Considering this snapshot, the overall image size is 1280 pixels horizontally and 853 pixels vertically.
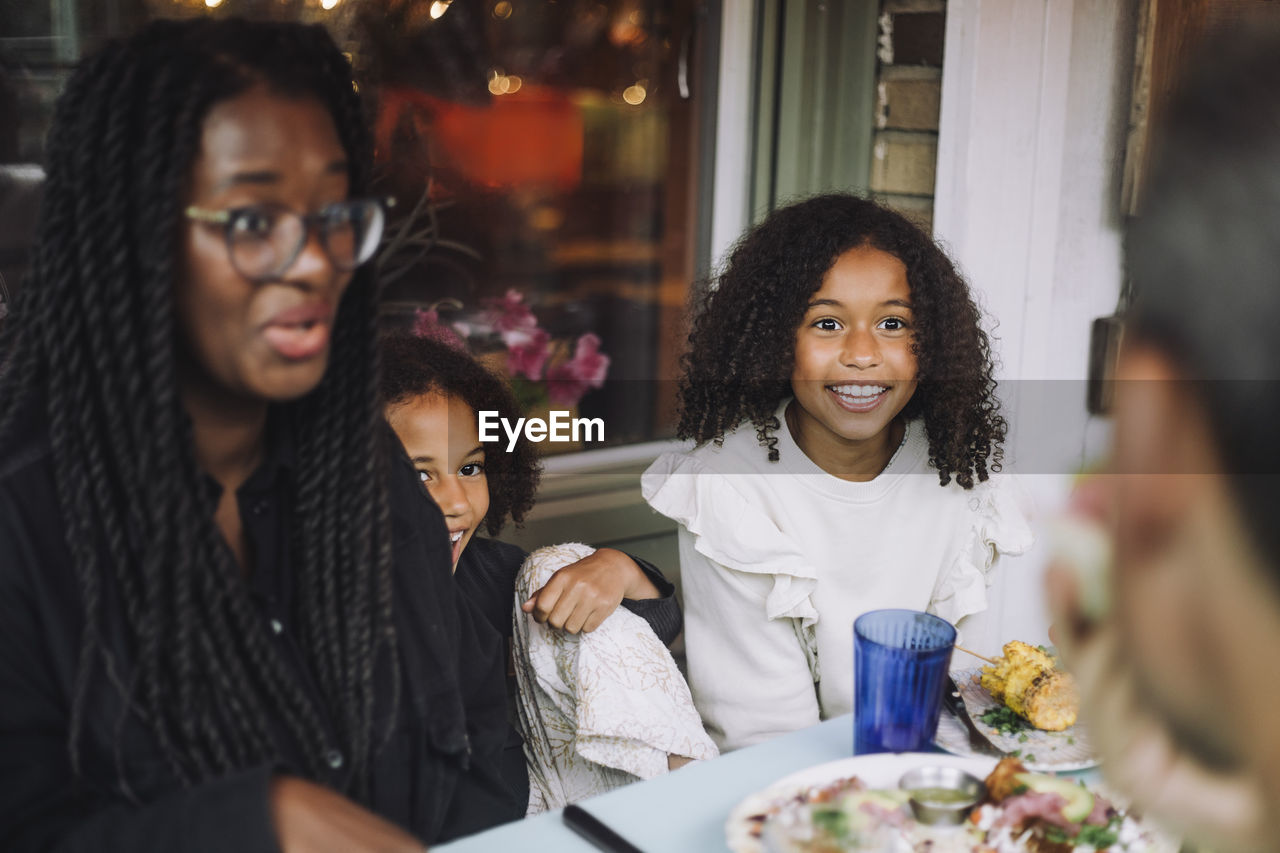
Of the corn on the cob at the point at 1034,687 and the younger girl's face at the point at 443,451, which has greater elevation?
the younger girl's face at the point at 443,451

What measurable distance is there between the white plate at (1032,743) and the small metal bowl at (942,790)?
0.49 feet

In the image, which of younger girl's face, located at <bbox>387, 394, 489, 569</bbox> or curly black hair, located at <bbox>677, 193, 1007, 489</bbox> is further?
curly black hair, located at <bbox>677, 193, 1007, 489</bbox>

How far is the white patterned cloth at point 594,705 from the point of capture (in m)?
1.67

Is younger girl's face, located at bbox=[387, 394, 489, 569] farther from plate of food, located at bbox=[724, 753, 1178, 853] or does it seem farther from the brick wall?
the brick wall

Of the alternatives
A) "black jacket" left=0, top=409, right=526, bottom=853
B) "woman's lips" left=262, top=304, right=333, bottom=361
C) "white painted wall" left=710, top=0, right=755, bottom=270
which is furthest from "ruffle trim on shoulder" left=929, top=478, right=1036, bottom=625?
"woman's lips" left=262, top=304, right=333, bottom=361

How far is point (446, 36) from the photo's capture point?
9.11 feet

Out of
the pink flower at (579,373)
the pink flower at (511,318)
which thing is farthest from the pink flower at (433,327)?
the pink flower at (579,373)

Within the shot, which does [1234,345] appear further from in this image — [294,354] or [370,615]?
[370,615]

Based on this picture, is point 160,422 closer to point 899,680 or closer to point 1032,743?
point 899,680

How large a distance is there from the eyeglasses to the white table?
60 cm

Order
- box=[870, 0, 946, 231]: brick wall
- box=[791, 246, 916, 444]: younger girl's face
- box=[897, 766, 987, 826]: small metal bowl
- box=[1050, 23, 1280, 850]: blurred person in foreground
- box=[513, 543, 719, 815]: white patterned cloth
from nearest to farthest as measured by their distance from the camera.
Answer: box=[1050, 23, 1280, 850]: blurred person in foreground, box=[897, 766, 987, 826]: small metal bowl, box=[513, 543, 719, 815]: white patterned cloth, box=[791, 246, 916, 444]: younger girl's face, box=[870, 0, 946, 231]: brick wall

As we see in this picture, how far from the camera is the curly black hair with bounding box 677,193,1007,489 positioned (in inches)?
80.5

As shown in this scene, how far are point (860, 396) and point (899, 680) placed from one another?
77 centimetres

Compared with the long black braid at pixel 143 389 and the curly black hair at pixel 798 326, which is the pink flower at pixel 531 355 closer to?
the curly black hair at pixel 798 326
